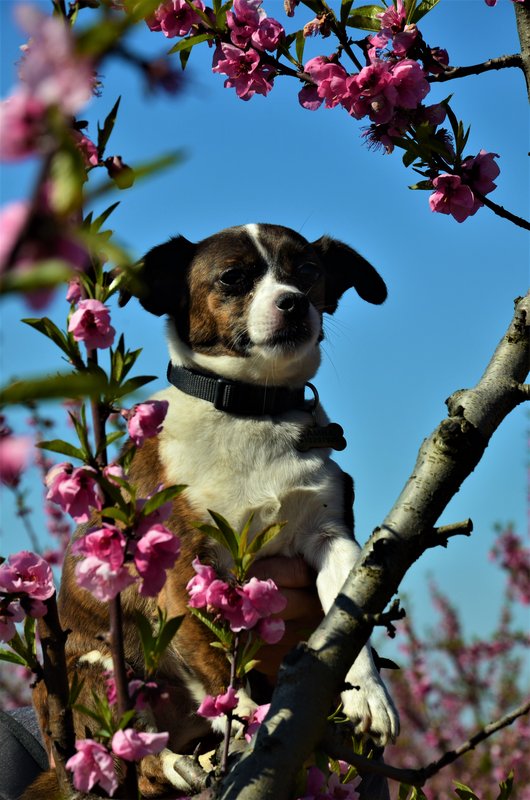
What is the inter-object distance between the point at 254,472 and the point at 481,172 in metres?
1.39

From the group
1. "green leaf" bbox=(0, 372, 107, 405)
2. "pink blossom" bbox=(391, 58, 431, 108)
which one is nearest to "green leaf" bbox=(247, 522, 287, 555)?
"green leaf" bbox=(0, 372, 107, 405)

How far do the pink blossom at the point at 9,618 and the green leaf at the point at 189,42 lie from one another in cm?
176

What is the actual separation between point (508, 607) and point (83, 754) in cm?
978

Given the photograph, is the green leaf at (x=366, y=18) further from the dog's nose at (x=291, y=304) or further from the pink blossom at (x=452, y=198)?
the dog's nose at (x=291, y=304)

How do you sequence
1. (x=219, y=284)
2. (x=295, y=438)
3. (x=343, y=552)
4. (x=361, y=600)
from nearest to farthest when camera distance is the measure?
(x=361, y=600)
(x=343, y=552)
(x=295, y=438)
(x=219, y=284)

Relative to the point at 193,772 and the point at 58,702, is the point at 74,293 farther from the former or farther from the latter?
the point at 193,772

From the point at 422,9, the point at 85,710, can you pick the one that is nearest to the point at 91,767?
the point at 85,710

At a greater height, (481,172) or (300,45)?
(300,45)

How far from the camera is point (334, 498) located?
350 cm

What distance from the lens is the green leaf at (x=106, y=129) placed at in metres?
1.65

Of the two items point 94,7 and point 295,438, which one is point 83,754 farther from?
point 295,438

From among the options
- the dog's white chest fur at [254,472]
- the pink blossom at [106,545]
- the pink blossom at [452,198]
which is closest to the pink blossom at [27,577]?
the pink blossom at [106,545]

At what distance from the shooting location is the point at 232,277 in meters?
3.93

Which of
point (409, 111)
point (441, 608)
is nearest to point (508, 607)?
point (441, 608)
